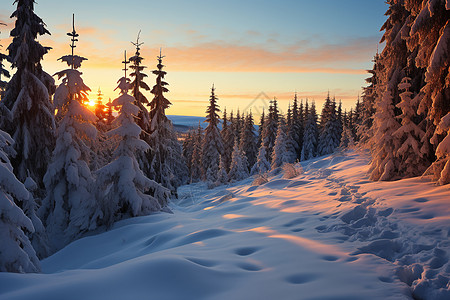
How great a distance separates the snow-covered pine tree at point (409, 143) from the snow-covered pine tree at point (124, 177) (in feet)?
33.6

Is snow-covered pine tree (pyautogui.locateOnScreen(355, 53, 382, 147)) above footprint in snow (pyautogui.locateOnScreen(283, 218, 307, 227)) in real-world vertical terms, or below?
Answer: above

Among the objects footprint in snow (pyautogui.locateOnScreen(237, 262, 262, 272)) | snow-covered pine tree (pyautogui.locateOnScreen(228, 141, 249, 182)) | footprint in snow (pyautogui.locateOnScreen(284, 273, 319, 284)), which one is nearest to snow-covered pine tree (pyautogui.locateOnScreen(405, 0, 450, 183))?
footprint in snow (pyautogui.locateOnScreen(284, 273, 319, 284))

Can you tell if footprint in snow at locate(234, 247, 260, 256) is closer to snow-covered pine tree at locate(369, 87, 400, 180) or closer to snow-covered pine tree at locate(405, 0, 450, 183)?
snow-covered pine tree at locate(405, 0, 450, 183)

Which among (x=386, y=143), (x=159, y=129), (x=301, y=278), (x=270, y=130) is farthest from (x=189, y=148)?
(x=301, y=278)

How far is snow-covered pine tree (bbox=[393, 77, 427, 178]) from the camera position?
1088 centimetres

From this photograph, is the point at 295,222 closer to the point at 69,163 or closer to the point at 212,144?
the point at 69,163

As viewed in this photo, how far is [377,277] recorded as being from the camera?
398cm

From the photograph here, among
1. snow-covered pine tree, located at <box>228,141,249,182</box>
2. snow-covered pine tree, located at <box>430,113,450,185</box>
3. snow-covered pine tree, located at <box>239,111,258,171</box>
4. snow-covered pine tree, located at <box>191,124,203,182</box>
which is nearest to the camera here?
snow-covered pine tree, located at <box>430,113,450,185</box>

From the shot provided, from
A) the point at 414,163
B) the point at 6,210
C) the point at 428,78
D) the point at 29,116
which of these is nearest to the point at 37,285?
the point at 6,210

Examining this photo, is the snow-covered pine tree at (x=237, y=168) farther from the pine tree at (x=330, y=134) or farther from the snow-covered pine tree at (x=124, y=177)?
the snow-covered pine tree at (x=124, y=177)

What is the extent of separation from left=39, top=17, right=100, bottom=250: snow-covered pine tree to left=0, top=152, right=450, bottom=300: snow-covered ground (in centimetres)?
721

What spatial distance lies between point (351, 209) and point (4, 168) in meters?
7.59

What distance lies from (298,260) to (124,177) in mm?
9738

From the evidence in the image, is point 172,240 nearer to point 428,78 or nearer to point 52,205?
point 428,78
